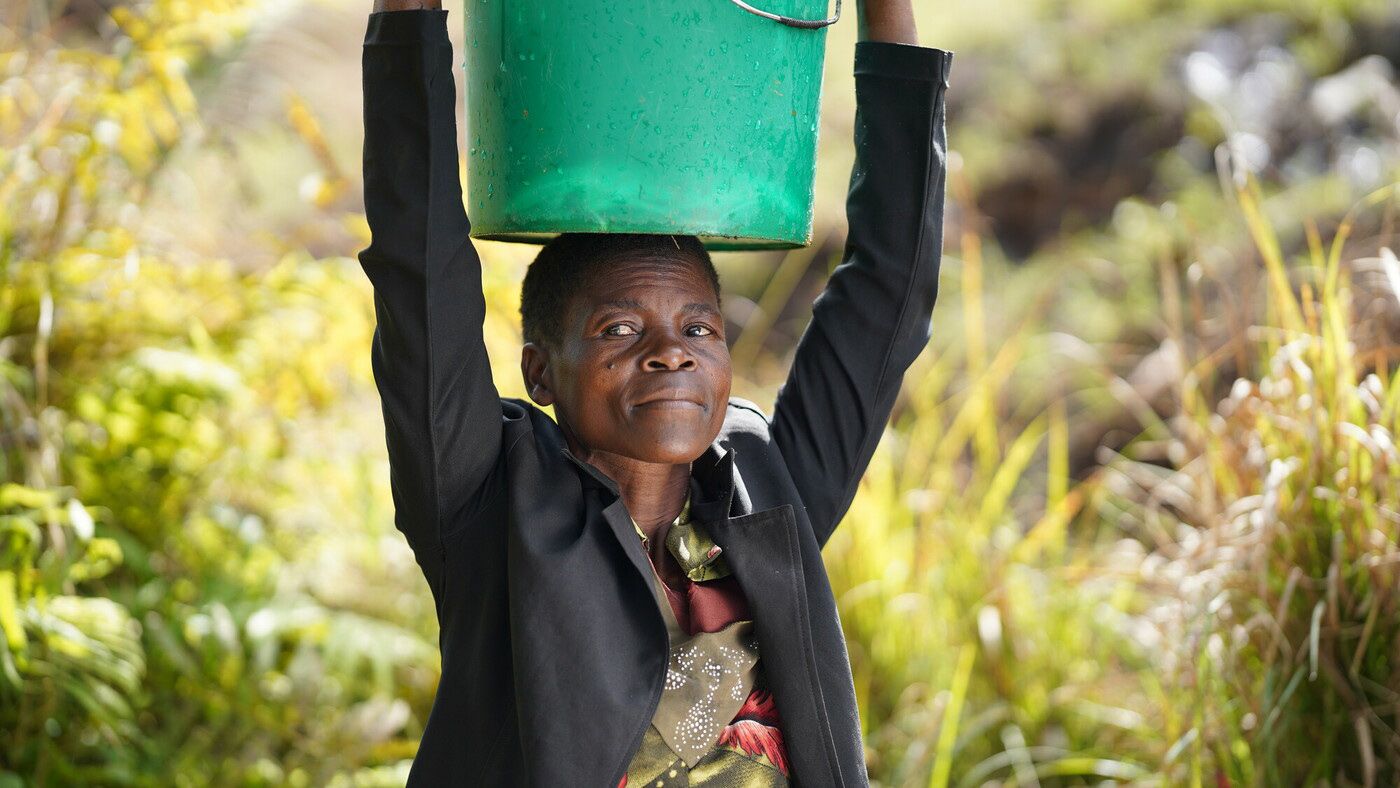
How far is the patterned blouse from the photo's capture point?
5.25 ft

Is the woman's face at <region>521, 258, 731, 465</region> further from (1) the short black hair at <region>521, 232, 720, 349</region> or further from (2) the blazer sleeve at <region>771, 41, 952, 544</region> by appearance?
(2) the blazer sleeve at <region>771, 41, 952, 544</region>

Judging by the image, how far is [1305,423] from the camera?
261 cm

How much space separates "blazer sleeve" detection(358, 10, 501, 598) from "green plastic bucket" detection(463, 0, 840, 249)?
0.11 meters

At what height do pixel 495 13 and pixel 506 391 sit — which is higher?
pixel 495 13

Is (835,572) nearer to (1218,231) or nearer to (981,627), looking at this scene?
(981,627)

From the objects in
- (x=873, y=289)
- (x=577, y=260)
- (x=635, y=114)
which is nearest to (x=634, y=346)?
(x=577, y=260)


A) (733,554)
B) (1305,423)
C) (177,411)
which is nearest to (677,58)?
(733,554)

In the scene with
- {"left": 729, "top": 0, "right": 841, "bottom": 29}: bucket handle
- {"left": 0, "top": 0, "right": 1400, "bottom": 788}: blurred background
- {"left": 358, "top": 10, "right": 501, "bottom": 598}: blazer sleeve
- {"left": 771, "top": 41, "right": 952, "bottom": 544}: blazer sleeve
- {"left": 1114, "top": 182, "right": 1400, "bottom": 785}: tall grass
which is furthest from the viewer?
{"left": 0, "top": 0, "right": 1400, "bottom": 788}: blurred background

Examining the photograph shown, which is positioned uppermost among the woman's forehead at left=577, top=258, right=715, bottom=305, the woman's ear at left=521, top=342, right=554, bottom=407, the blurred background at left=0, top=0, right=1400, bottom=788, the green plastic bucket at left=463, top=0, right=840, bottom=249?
the green plastic bucket at left=463, top=0, right=840, bottom=249

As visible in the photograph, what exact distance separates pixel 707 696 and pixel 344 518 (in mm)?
2156

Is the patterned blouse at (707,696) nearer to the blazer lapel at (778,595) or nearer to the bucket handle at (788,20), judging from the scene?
the blazer lapel at (778,595)

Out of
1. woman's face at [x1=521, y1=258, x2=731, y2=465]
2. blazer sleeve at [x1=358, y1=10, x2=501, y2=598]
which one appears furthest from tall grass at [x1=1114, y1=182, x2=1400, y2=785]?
blazer sleeve at [x1=358, y1=10, x2=501, y2=598]

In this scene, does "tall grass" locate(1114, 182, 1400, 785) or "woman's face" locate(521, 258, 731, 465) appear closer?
"woman's face" locate(521, 258, 731, 465)

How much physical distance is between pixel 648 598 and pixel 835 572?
195 cm
